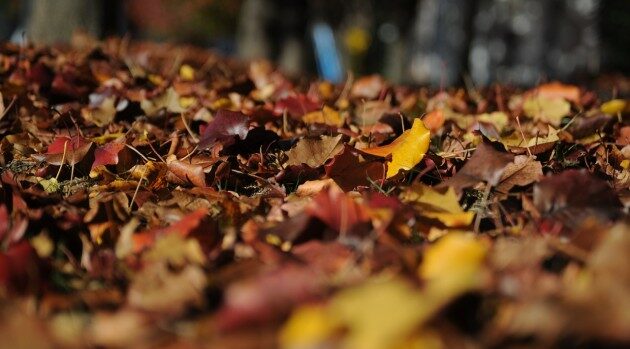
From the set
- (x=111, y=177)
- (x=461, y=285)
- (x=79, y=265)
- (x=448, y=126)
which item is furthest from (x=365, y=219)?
(x=448, y=126)

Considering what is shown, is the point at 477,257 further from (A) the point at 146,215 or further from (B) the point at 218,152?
(B) the point at 218,152

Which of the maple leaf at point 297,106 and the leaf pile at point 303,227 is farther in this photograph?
the maple leaf at point 297,106

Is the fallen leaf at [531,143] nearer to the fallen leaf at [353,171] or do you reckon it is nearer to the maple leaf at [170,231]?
the fallen leaf at [353,171]

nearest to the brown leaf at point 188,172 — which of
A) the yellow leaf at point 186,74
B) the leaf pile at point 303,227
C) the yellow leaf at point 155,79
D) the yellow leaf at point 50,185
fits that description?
the leaf pile at point 303,227

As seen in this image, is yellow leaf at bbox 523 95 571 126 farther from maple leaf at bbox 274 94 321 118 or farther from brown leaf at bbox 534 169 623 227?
brown leaf at bbox 534 169 623 227

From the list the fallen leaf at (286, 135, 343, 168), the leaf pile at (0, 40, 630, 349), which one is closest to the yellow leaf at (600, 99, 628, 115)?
the leaf pile at (0, 40, 630, 349)

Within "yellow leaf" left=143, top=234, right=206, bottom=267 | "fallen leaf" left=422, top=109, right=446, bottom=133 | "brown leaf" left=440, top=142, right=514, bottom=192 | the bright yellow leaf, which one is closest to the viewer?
"yellow leaf" left=143, top=234, right=206, bottom=267
